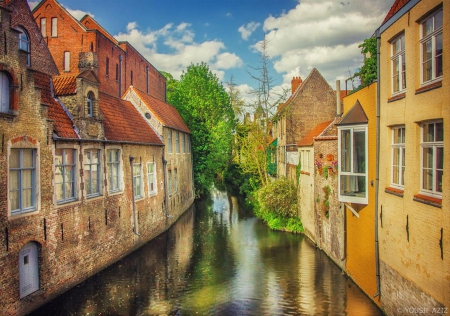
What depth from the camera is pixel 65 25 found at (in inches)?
1055

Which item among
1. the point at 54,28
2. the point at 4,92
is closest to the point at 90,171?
the point at 4,92

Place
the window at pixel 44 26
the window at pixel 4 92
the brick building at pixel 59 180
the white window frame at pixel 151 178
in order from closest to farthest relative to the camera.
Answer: the window at pixel 4 92
the brick building at pixel 59 180
the white window frame at pixel 151 178
the window at pixel 44 26

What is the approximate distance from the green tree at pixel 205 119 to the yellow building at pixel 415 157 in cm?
2061

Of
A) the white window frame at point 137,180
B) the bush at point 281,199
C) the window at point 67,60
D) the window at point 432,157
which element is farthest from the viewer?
the window at point 67,60

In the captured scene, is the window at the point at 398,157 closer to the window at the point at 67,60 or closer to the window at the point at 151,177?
the window at the point at 151,177

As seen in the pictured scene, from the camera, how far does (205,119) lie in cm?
3572

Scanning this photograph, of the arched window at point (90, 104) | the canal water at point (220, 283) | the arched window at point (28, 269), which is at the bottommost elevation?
the canal water at point (220, 283)

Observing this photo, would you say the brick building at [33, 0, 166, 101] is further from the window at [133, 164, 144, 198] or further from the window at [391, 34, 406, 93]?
the window at [391, 34, 406, 93]

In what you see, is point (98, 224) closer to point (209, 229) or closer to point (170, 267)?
point (170, 267)

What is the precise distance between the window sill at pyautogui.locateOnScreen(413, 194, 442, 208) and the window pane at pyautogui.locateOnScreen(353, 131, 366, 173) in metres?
3.30

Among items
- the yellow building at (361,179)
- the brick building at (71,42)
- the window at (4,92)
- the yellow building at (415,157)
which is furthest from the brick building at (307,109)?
the window at (4,92)

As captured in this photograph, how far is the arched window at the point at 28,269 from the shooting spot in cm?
936

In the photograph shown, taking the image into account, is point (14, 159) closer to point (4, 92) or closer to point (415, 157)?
point (4, 92)

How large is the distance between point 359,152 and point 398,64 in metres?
3.00
